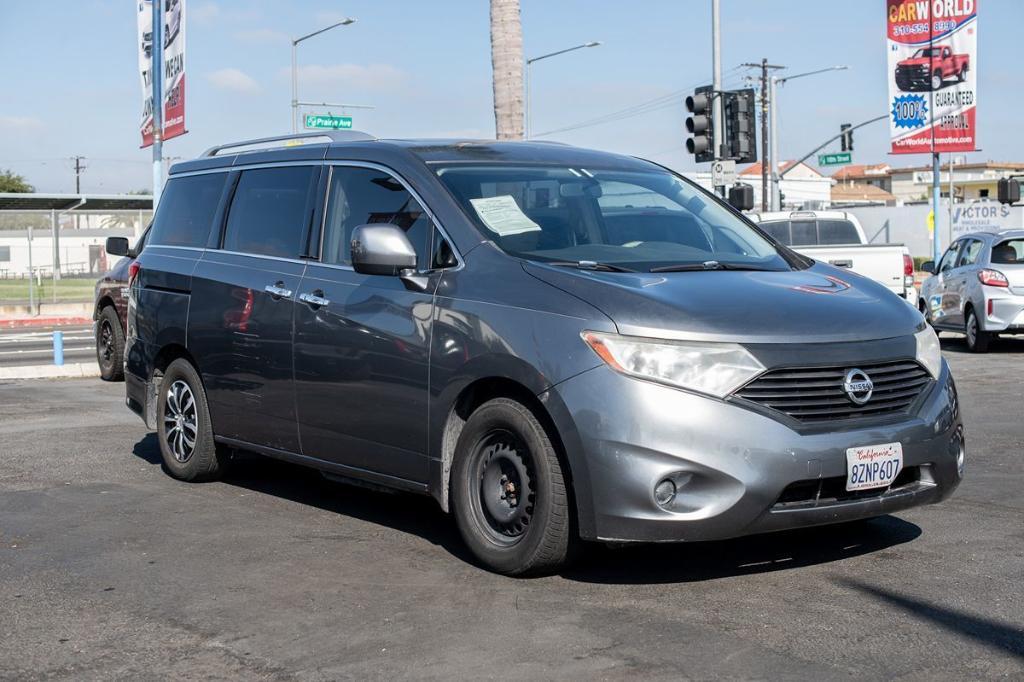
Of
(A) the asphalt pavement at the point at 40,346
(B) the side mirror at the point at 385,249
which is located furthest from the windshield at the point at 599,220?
(A) the asphalt pavement at the point at 40,346

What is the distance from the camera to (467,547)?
5816 mm

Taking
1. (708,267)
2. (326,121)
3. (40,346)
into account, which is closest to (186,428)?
(708,267)

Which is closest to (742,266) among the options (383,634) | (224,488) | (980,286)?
(383,634)

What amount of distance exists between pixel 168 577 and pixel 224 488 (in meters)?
2.24

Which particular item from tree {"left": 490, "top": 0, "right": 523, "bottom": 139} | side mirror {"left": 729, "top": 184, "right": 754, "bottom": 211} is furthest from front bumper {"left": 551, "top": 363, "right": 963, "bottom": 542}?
tree {"left": 490, "top": 0, "right": 523, "bottom": 139}

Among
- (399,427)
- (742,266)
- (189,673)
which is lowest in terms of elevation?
(189,673)

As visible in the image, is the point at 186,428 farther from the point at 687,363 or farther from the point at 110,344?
the point at 110,344

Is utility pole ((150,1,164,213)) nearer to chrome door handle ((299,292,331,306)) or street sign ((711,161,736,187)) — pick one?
street sign ((711,161,736,187))

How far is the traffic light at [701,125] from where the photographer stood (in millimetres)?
20766

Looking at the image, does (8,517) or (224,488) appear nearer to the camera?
(8,517)

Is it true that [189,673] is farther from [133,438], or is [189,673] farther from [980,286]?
[980,286]

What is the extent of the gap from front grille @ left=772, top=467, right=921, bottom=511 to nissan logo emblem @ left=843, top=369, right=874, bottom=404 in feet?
1.06

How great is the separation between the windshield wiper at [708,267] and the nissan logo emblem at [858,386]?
0.90 metres

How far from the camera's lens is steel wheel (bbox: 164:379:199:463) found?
7891mm
